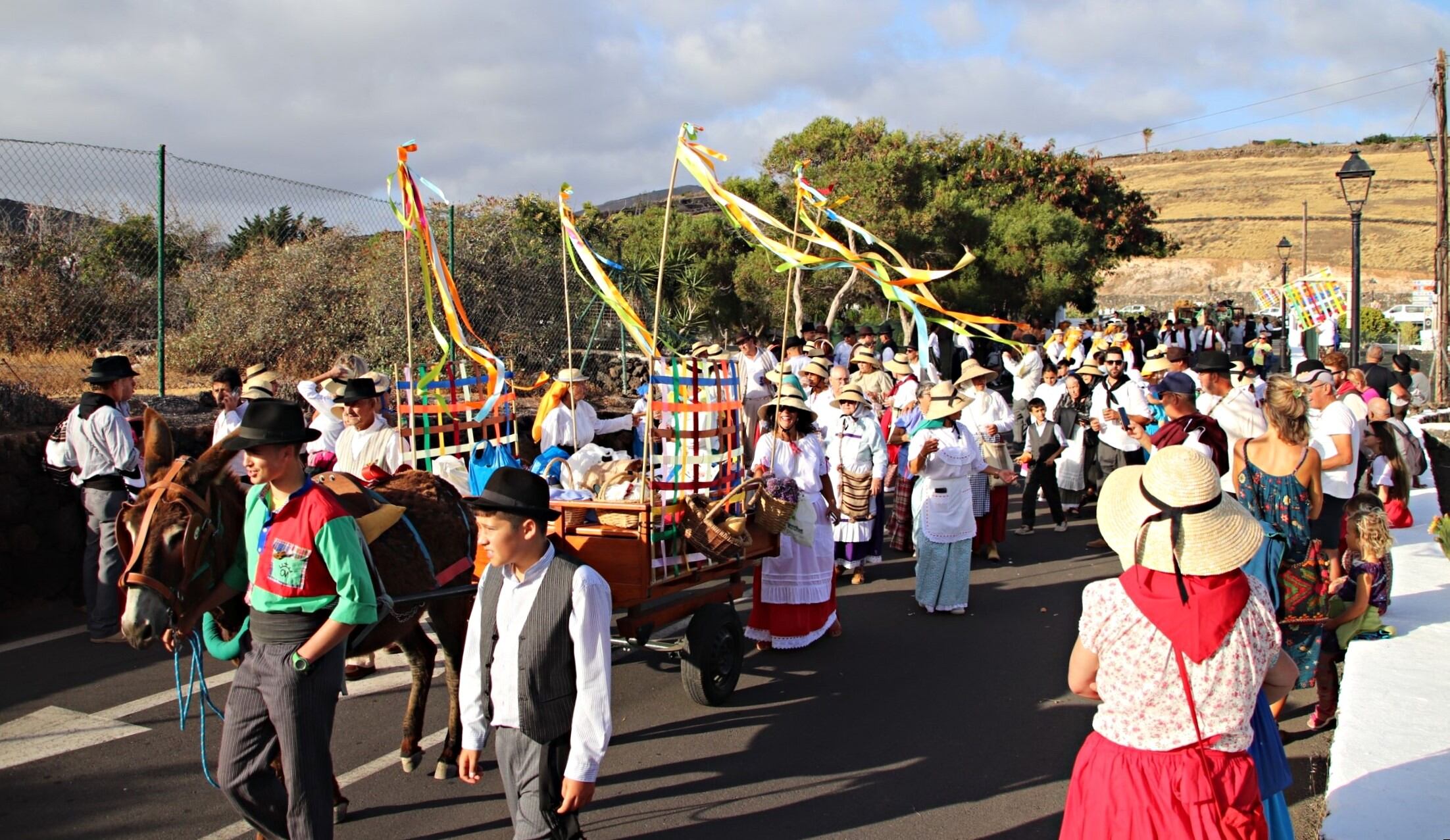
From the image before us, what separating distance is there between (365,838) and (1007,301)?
25021mm

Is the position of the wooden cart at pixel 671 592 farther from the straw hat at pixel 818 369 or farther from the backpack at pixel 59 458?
the backpack at pixel 59 458

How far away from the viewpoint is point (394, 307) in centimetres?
1266

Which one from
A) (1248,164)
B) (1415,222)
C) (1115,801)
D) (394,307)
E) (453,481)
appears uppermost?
(1248,164)

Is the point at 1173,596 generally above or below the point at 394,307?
below

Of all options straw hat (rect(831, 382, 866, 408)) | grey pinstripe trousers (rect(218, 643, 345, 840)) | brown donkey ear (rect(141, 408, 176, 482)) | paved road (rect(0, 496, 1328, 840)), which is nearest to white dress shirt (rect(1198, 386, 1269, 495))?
paved road (rect(0, 496, 1328, 840))

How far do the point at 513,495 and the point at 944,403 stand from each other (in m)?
5.53

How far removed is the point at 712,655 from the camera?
19.7 ft

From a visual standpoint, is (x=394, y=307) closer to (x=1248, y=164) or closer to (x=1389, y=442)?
Result: (x=1389, y=442)

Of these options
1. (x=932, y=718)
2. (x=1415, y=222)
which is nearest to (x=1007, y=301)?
(x=932, y=718)

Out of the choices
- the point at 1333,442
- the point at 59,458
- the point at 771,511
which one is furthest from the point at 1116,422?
the point at 59,458

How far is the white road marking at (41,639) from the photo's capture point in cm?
733

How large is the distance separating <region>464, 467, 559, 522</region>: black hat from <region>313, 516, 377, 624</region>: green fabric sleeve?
616mm

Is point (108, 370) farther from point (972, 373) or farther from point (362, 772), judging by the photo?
point (972, 373)

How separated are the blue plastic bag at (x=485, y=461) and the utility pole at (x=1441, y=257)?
18782 millimetres
